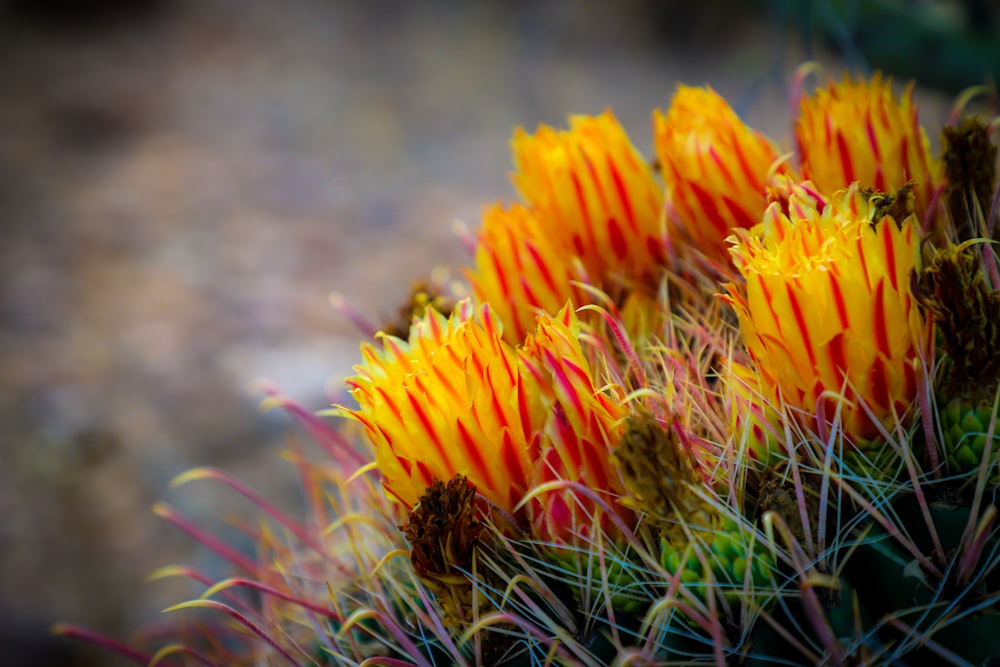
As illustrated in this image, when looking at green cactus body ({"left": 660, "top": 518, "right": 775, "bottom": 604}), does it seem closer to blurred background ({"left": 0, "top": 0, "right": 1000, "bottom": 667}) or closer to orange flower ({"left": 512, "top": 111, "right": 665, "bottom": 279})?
orange flower ({"left": 512, "top": 111, "right": 665, "bottom": 279})

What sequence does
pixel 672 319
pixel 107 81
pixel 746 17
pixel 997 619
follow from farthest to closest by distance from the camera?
pixel 746 17 → pixel 107 81 → pixel 672 319 → pixel 997 619

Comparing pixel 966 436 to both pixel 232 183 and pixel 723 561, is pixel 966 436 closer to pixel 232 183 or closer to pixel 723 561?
pixel 723 561

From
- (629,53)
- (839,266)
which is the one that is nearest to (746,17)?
(629,53)

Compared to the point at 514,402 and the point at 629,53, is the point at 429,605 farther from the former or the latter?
the point at 629,53

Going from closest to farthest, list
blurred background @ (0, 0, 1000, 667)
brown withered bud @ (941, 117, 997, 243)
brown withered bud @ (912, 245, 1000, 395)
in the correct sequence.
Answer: brown withered bud @ (912, 245, 1000, 395) < brown withered bud @ (941, 117, 997, 243) < blurred background @ (0, 0, 1000, 667)

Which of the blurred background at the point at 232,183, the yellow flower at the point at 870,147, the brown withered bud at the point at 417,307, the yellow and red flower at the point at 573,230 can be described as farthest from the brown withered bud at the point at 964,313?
the blurred background at the point at 232,183

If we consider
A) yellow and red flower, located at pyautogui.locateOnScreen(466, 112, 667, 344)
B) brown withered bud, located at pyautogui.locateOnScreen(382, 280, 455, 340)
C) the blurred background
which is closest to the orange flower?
yellow and red flower, located at pyautogui.locateOnScreen(466, 112, 667, 344)
